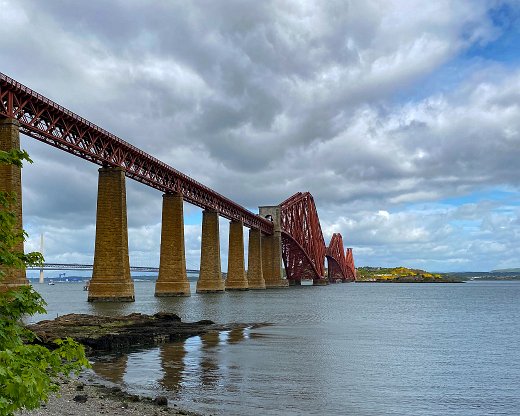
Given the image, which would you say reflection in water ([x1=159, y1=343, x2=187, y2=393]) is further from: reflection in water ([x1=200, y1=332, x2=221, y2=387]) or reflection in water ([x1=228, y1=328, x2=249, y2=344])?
reflection in water ([x1=228, y1=328, x2=249, y2=344])

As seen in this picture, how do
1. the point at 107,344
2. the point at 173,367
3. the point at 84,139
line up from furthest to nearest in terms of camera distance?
the point at 84,139, the point at 107,344, the point at 173,367

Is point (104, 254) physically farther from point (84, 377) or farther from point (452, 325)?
point (84, 377)

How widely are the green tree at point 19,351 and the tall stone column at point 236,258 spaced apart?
338 ft

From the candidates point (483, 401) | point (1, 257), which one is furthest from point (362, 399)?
point (1, 257)

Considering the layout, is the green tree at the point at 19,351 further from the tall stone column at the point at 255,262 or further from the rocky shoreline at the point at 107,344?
the tall stone column at the point at 255,262

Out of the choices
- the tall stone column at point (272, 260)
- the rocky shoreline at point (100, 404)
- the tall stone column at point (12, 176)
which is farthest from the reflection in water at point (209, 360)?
the tall stone column at point (272, 260)

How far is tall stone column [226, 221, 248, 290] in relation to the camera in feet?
361

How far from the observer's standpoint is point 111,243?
56.1m

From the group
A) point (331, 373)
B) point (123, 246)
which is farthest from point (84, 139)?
point (331, 373)

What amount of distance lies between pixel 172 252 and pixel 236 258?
39464mm

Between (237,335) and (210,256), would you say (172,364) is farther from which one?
(210,256)

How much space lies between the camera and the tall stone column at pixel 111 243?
184ft

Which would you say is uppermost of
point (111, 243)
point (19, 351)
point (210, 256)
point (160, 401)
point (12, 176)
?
point (12, 176)

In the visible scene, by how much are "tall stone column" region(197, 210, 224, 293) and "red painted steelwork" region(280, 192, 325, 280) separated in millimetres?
66908
